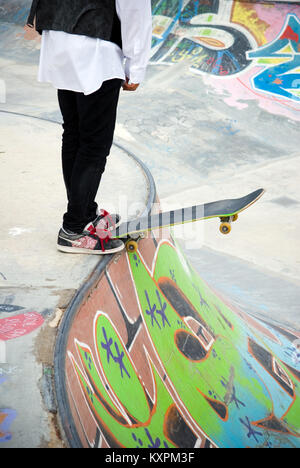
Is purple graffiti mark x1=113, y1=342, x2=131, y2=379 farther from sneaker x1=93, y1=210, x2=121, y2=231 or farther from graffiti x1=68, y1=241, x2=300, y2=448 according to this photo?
sneaker x1=93, y1=210, x2=121, y2=231

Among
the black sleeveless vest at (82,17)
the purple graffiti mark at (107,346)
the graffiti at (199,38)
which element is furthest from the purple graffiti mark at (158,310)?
the graffiti at (199,38)

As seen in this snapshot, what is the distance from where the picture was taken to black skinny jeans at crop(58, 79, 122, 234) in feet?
7.70

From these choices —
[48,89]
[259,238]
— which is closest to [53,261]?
[259,238]

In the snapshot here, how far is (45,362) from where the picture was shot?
175cm

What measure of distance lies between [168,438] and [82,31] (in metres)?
2.14

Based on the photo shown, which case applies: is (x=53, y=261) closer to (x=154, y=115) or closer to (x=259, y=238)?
(x=259, y=238)

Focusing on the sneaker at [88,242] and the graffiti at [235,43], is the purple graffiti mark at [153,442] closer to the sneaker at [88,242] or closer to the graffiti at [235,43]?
the sneaker at [88,242]

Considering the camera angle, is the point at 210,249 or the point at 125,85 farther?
the point at 210,249

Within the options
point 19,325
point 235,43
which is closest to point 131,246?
point 19,325

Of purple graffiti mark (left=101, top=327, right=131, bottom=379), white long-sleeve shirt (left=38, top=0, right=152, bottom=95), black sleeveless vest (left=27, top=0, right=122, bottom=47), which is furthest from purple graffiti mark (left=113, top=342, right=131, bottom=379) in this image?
black sleeveless vest (left=27, top=0, right=122, bottom=47)

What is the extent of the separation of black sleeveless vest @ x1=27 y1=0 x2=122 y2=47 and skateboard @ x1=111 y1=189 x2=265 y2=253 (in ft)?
3.42

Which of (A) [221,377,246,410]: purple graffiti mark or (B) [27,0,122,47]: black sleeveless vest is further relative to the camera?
(A) [221,377,246,410]: purple graffiti mark

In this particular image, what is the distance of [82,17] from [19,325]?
1451 millimetres

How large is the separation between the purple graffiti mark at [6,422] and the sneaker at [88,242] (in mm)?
1243
